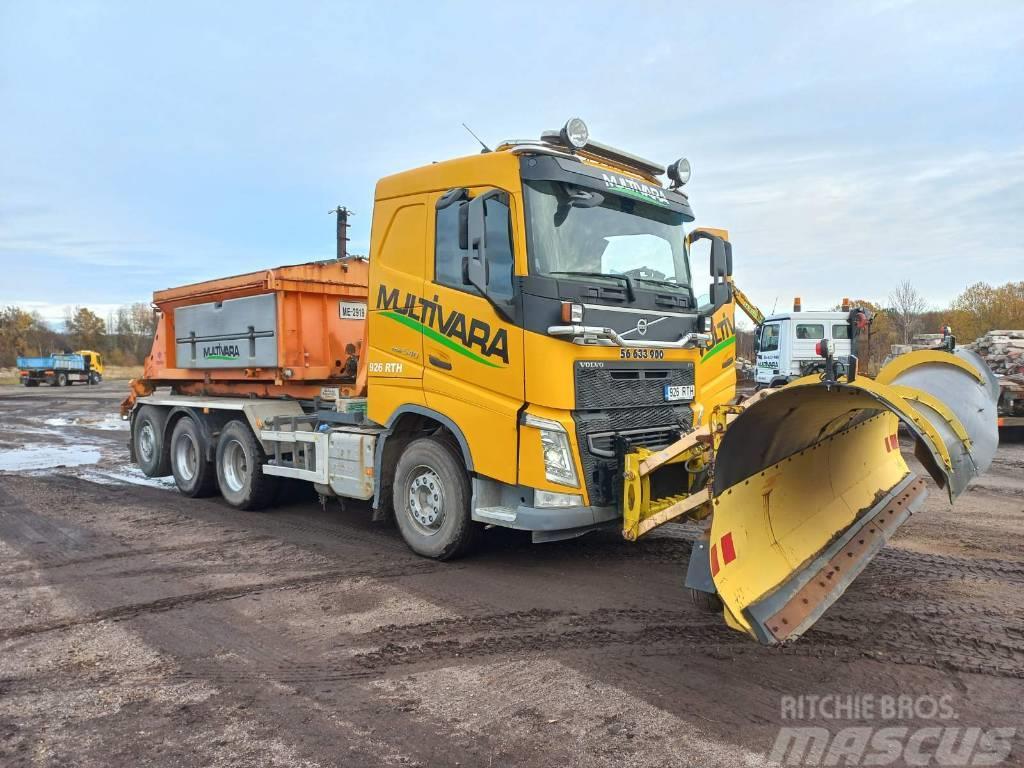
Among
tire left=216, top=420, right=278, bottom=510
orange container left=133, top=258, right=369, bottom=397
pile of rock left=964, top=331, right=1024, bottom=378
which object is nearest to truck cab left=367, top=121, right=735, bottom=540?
orange container left=133, top=258, right=369, bottom=397

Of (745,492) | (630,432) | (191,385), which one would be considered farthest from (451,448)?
(191,385)

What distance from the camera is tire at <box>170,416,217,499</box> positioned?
8906 millimetres

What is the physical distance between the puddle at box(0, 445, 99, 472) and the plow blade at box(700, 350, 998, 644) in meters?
11.7

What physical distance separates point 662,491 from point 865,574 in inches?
60.4

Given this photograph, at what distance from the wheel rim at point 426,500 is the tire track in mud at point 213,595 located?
1.01 feet

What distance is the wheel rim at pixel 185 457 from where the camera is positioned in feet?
30.2

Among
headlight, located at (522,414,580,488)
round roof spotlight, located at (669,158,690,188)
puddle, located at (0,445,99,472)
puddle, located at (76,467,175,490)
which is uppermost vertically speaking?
round roof spotlight, located at (669,158,690,188)

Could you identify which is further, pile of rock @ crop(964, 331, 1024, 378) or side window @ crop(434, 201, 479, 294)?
pile of rock @ crop(964, 331, 1024, 378)

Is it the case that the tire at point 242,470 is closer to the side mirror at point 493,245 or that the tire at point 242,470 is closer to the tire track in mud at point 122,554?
the tire track in mud at point 122,554

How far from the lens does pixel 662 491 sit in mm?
5480

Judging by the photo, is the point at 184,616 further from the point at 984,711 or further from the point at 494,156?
the point at 984,711

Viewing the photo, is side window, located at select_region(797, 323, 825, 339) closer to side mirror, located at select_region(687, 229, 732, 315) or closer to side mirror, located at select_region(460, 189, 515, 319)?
side mirror, located at select_region(687, 229, 732, 315)

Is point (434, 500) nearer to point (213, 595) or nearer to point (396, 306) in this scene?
point (396, 306)

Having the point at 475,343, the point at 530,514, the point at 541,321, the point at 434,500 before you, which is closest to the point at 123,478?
the point at 434,500
